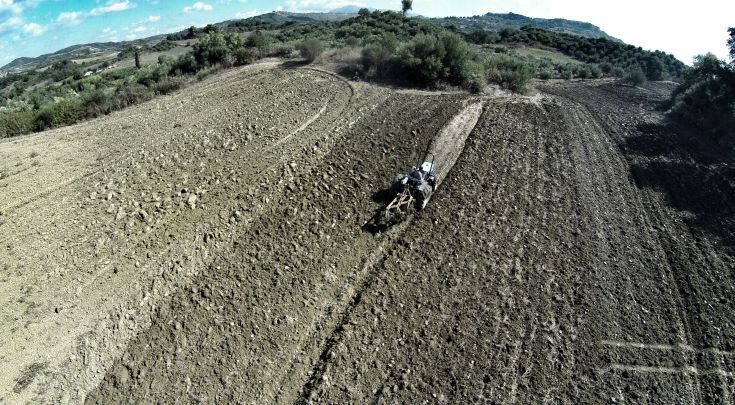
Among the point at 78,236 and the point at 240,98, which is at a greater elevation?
the point at 240,98

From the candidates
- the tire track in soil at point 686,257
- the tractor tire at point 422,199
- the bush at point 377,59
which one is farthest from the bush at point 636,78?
the tractor tire at point 422,199

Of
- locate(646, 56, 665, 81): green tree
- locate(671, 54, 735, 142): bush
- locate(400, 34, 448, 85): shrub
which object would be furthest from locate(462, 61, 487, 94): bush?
locate(646, 56, 665, 81): green tree

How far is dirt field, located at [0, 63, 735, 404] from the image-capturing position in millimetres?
8469

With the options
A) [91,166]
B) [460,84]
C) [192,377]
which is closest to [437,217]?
[192,377]

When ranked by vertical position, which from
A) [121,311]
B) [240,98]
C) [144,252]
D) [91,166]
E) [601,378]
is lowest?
[601,378]

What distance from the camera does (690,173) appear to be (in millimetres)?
16484

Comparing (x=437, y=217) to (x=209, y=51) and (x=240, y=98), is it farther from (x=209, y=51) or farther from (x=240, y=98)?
(x=209, y=51)

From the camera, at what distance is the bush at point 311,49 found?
81.5 feet

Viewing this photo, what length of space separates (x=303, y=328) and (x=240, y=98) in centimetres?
1326

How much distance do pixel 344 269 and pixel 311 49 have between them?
17.7m

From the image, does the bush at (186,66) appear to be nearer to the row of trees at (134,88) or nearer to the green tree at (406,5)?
the row of trees at (134,88)

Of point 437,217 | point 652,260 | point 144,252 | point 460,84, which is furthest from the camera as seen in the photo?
point 460,84

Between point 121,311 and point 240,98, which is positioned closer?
point 121,311

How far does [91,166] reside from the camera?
1380 cm
